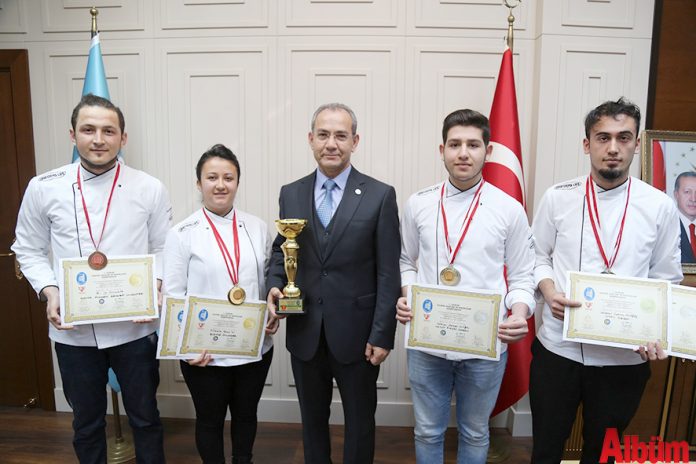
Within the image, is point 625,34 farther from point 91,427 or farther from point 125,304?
point 91,427

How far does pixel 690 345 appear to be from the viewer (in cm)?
152

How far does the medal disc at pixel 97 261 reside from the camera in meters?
1.71

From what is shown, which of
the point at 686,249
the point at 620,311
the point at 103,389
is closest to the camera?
the point at 620,311

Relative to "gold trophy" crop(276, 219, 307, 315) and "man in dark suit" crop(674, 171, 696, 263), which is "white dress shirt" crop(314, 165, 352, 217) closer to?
"gold trophy" crop(276, 219, 307, 315)

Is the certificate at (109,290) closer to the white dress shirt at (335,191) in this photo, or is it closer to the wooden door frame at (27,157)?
the white dress shirt at (335,191)

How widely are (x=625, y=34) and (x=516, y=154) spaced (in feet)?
3.65

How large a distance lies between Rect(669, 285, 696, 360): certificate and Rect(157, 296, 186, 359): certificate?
1.95 meters

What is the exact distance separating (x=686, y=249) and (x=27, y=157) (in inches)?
172

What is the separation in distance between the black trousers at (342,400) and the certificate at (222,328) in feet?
0.74

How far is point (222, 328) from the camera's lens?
1.77 m

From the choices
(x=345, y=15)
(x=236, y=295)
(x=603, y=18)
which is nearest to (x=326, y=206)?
(x=236, y=295)

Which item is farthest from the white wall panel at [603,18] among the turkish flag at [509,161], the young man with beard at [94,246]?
the young man with beard at [94,246]

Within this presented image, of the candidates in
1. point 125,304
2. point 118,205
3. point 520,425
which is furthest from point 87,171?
point 520,425

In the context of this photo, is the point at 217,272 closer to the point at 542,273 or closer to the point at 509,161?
the point at 542,273
